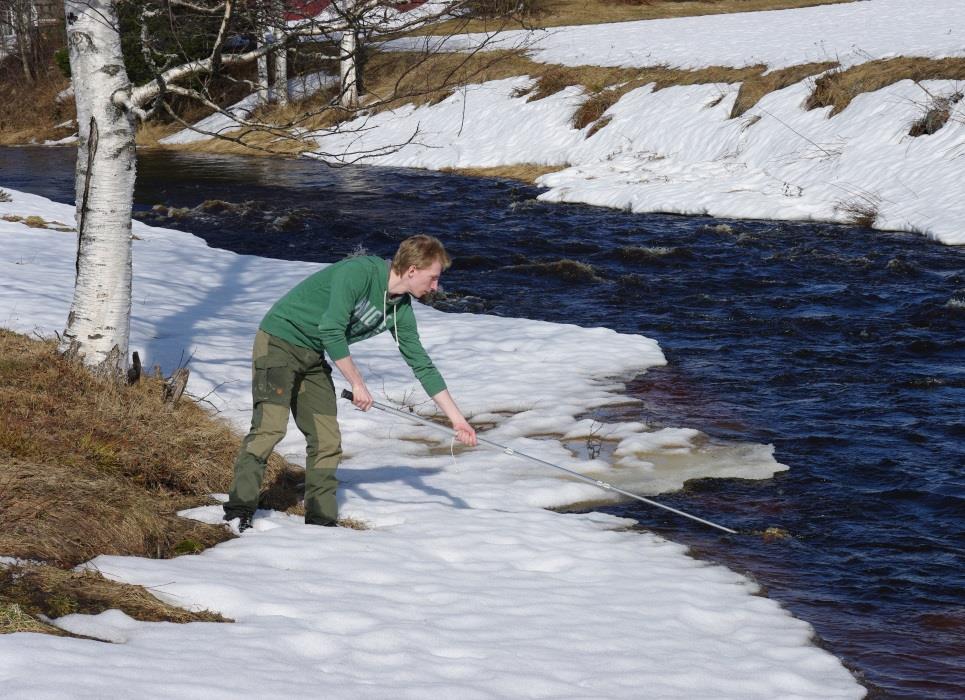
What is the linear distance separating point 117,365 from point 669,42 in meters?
25.8

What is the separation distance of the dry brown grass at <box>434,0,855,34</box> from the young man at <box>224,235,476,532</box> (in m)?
33.7

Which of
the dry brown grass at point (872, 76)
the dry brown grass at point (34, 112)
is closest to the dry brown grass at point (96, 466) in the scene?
the dry brown grass at point (872, 76)

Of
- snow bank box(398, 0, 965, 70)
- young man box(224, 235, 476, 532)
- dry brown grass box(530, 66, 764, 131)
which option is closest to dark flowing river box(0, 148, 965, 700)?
young man box(224, 235, 476, 532)

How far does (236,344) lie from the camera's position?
37.0 feet

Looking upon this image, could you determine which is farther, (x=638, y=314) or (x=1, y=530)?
(x=638, y=314)

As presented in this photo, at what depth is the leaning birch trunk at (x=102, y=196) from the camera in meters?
7.71

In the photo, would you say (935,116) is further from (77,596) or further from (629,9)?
(629,9)

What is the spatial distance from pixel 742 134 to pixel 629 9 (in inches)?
868

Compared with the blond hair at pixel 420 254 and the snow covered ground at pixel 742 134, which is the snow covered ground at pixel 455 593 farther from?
the snow covered ground at pixel 742 134

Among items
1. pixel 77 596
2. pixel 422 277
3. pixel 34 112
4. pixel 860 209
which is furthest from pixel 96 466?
pixel 34 112

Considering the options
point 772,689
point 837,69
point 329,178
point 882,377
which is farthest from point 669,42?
point 772,689

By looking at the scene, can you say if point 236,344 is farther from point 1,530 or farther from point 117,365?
point 1,530

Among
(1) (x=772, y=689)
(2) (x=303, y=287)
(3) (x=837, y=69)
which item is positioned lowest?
(1) (x=772, y=689)

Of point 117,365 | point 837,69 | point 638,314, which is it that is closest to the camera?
point 117,365
